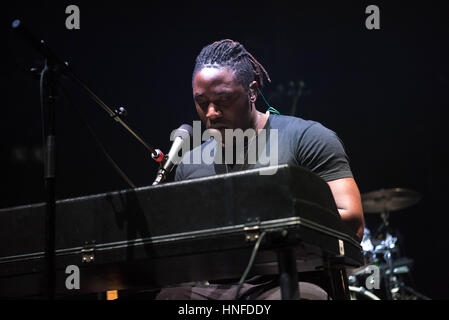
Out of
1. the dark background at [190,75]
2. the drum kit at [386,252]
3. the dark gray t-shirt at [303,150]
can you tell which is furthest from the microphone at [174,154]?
the drum kit at [386,252]

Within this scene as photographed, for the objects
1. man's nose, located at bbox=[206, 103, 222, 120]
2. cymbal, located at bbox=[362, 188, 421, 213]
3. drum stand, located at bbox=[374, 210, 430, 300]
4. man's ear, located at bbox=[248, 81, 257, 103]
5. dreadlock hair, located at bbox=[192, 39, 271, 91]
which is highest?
dreadlock hair, located at bbox=[192, 39, 271, 91]

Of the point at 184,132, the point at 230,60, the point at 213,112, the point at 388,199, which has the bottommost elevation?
the point at 388,199

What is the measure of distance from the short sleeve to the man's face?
336 millimetres

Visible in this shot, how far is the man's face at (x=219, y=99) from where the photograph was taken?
2264mm

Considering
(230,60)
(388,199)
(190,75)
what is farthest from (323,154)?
(388,199)

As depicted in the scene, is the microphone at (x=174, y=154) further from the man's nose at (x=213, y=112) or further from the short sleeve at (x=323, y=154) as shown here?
the short sleeve at (x=323, y=154)

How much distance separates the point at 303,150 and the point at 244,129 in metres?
0.36

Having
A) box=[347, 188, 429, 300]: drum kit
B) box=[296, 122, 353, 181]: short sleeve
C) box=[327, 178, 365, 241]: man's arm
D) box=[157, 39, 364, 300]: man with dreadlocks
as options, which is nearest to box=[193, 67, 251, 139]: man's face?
box=[157, 39, 364, 300]: man with dreadlocks

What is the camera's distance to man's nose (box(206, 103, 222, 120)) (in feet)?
7.39

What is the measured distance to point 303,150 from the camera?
2199mm

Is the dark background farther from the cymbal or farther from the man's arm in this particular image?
the man's arm

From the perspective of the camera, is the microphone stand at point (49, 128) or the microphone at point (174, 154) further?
the microphone at point (174, 154)

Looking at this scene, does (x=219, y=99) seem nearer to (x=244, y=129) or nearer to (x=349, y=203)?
(x=244, y=129)
